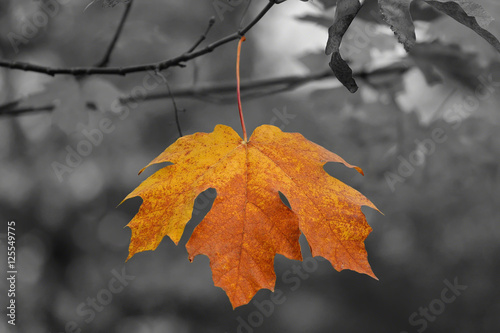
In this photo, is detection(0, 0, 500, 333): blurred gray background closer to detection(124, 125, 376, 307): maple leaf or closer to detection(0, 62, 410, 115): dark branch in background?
detection(0, 62, 410, 115): dark branch in background

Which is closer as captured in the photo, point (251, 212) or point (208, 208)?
point (251, 212)

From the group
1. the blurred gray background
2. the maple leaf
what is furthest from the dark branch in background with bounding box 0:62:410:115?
the maple leaf

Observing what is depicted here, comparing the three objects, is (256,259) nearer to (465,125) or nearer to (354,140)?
(354,140)

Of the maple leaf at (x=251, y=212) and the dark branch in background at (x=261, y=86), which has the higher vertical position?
the maple leaf at (x=251, y=212)

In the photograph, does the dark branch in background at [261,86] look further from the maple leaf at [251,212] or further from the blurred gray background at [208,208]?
the maple leaf at [251,212]

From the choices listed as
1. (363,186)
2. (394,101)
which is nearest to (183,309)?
(363,186)

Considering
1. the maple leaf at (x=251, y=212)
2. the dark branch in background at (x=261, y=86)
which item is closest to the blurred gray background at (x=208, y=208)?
the dark branch in background at (x=261, y=86)

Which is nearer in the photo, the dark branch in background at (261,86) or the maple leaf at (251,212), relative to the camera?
the maple leaf at (251,212)

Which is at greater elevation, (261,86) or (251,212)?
(251,212)
